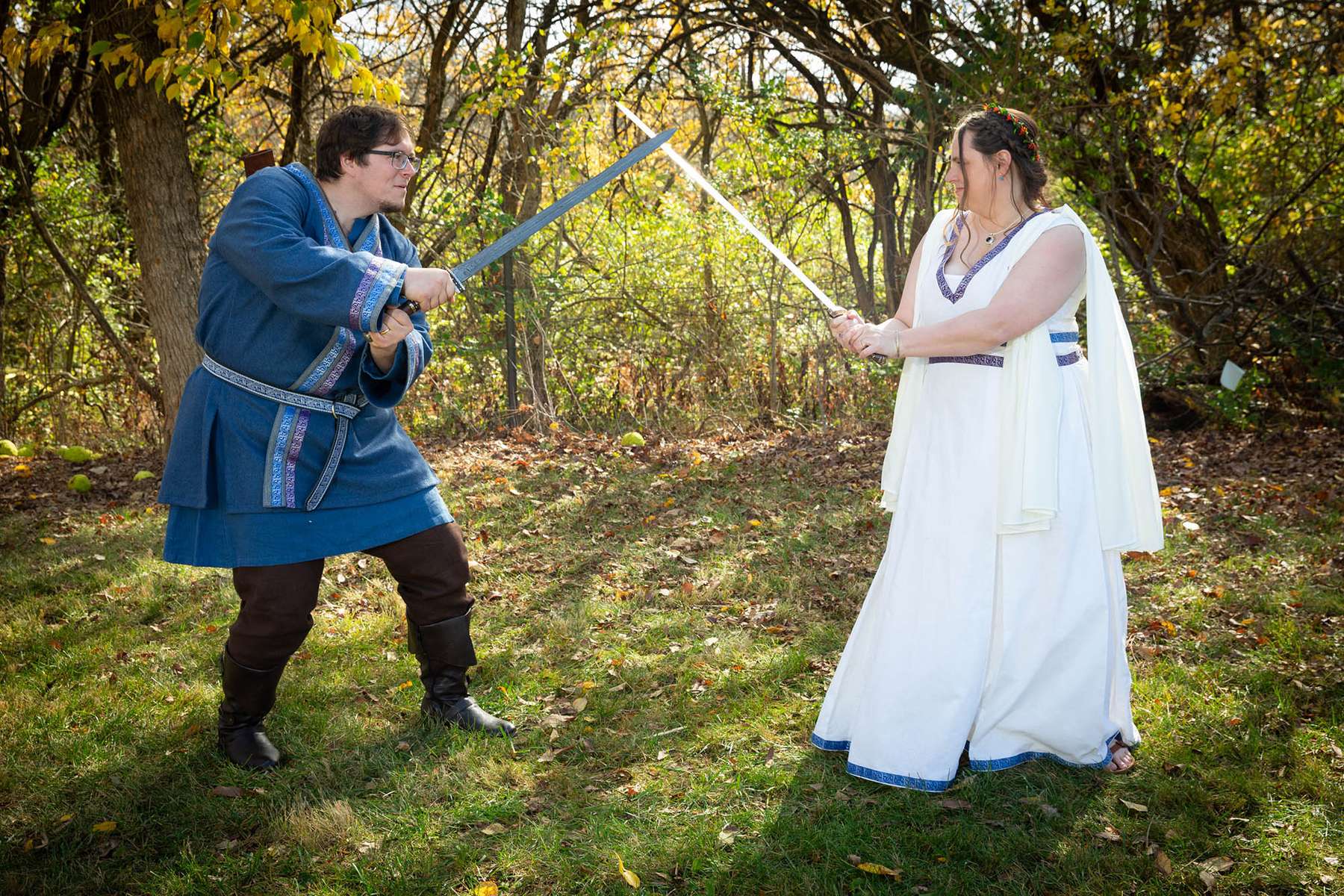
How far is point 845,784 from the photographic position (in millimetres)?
2840

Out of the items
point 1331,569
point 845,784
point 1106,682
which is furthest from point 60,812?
point 1331,569

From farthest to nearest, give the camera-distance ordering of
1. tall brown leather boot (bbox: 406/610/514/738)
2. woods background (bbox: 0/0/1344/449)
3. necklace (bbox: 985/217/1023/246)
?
1. woods background (bbox: 0/0/1344/449)
2. tall brown leather boot (bbox: 406/610/514/738)
3. necklace (bbox: 985/217/1023/246)

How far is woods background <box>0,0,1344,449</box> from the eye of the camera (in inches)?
284

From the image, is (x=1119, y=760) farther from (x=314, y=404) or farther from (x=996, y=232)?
(x=314, y=404)

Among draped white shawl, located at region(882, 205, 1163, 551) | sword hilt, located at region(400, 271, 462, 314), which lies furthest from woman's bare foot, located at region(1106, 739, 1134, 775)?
sword hilt, located at region(400, 271, 462, 314)

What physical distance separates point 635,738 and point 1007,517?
1338 millimetres

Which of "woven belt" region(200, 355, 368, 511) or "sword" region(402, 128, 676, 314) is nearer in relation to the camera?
"sword" region(402, 128, 676, 314)

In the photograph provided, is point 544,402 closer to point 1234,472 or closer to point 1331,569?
point 1234,472

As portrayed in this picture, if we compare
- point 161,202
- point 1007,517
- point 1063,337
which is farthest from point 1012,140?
point 161,202

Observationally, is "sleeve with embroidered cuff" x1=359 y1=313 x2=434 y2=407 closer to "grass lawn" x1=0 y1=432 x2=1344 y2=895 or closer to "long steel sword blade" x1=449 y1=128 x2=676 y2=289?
"long steel sword blade" x1=449 y1=128 x2=676 y2=289

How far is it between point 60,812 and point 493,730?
1.19m

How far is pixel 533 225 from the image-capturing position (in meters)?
2.58

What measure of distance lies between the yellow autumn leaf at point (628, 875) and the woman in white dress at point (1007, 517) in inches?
28.1

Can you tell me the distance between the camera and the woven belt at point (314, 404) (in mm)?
2771
